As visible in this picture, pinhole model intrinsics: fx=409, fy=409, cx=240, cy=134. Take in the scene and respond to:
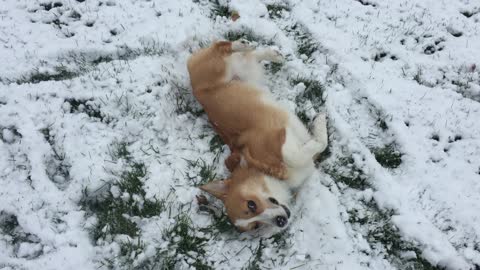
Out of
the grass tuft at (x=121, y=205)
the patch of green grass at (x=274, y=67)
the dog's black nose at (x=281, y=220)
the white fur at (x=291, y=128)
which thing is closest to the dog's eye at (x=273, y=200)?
the dog's black nose at (x=281, y=220)

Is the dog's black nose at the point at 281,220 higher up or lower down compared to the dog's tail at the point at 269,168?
lower down

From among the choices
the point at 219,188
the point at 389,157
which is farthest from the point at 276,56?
the point at 219,188

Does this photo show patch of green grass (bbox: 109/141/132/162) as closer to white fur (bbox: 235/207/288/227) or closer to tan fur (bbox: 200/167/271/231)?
tan fur (bbox: 200/167/271/231)

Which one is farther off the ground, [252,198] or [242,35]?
[242,35]

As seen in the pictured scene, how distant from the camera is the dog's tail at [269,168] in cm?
359

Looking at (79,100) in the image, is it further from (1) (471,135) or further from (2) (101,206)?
(1) (471,135)

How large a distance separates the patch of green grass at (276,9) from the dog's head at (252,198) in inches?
90.3

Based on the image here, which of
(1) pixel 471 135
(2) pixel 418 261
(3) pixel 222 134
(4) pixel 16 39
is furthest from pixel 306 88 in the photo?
(4) pixel 16 39

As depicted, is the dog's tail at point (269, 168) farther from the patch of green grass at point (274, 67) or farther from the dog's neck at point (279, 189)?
the patch of green grass at point (274, 67)

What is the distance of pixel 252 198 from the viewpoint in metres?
3.38

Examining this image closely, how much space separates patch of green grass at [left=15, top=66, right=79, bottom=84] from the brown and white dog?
145cm

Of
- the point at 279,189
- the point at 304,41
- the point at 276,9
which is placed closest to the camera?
the point at 279,189

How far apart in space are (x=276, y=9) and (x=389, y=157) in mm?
2330

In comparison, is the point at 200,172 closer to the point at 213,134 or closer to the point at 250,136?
the point at 213,134
